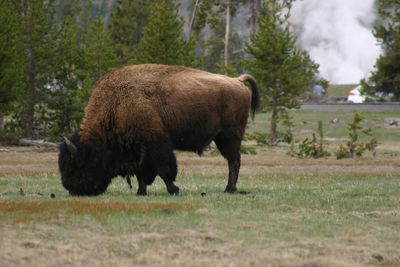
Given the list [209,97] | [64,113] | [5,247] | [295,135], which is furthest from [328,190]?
[295,135]

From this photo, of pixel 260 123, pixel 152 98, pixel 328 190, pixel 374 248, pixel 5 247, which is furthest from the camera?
pixel 260 123

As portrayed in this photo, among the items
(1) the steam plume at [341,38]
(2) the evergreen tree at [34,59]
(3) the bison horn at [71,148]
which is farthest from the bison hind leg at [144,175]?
(1) the steam plume at [341,38]

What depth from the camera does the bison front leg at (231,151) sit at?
14344 mm

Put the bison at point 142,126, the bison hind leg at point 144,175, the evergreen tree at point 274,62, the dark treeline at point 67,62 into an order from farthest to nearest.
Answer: the evergreen tree at point 274,62 < the dark treeline at point 67,62 < the bison hind leg at point 144,175 < the bison at point 142,126

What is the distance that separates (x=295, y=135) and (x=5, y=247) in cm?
3930

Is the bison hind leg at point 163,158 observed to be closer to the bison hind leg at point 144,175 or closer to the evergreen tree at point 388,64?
the bison hind leg at point 144,175

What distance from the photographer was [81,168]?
12938mm

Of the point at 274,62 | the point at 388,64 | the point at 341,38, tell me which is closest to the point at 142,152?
the point at 274,62

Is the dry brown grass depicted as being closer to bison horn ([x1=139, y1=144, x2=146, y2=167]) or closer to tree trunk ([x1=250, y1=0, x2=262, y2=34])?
bison horn ([x1=139, y1=144, x2=146, y2=167])

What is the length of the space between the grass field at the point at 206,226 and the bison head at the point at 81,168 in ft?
0.88

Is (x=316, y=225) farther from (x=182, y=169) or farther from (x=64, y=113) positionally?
(x=64, y=113)

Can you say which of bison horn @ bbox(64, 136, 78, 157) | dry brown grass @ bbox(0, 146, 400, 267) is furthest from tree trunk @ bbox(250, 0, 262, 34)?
dry brown grass @ bbox(0, 146, 400, 267)

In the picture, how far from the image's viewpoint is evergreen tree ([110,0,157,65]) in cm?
5534

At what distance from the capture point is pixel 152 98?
13.2 meters
